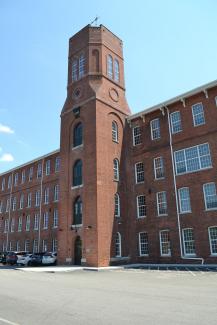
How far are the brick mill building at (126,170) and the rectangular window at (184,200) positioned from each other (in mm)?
88

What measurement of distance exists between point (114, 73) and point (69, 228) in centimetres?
1836

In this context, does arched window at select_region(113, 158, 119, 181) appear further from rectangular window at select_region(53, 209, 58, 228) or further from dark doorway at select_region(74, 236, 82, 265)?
rectangular window at select_region(53, 209, 58, 228)

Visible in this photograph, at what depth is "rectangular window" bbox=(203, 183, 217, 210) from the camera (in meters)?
24.4

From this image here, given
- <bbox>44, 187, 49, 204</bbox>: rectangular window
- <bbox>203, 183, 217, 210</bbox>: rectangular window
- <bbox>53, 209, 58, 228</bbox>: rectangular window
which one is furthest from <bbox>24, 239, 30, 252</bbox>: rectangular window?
<bbox>203, 183, 217, 210</bbox>: rectangular window

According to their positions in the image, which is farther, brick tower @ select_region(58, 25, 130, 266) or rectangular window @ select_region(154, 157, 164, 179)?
rectangular window @ select_region(154, 157, 164, 179)

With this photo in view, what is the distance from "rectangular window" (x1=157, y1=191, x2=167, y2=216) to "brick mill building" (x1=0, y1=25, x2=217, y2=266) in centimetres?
9

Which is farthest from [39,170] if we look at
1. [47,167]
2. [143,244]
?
[143,244]

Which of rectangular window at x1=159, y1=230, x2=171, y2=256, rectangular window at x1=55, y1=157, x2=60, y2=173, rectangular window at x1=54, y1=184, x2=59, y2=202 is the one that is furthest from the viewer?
rectangular window at x1=55, y1=157, x2=60, y2=173

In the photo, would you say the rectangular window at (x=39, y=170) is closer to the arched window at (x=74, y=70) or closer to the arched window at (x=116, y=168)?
the arched window at (x=74, y=70)

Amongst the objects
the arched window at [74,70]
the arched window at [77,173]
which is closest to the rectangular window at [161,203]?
the arched window at [77,173]

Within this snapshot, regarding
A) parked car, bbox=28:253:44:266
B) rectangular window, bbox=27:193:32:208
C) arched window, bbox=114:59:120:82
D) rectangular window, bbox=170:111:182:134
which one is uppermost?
arched window, bbox=114:59:120:82

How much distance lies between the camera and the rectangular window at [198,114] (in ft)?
88.4

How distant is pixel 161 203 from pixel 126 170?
18.0ft

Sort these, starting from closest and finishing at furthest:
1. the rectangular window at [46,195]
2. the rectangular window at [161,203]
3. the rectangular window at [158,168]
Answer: the rectangular window at [161,203], the rectangular window at [158,168], the rectangular window at [46,195]
